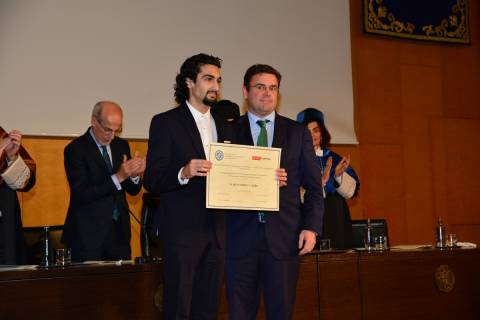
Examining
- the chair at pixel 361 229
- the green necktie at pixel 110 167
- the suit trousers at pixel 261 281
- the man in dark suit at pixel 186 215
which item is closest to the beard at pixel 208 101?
the man in dark suit at pixel 186 215

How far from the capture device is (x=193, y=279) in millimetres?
2662

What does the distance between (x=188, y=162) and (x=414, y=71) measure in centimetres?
419

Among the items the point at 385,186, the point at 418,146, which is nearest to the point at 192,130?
the point at 385,186

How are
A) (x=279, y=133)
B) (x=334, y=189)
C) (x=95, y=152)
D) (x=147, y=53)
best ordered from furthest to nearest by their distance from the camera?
(x=147, y=53)
(x=334, y=189)
(x=95, y=152)
(x=279, y=133)

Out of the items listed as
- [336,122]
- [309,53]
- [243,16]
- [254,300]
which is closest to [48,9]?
[243,16]

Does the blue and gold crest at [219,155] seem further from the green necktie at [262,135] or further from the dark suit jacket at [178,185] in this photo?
the green necktie at [262,135]

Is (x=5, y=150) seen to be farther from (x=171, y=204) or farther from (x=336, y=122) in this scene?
(x=336, y=122)

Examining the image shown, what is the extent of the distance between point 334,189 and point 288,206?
1.68 m

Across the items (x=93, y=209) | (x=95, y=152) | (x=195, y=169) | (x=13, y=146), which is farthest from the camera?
(x=95, y=152)

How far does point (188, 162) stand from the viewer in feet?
8.98

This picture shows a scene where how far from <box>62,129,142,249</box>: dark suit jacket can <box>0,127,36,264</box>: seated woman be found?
0.85 feet

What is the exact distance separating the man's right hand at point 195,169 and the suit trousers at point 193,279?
27cm

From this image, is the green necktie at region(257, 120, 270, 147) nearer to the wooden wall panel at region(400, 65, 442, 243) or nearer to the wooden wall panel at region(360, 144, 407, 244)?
the wooden wall panel at region(360, 144, 407, 244)

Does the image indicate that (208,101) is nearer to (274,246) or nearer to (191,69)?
(191,69)
